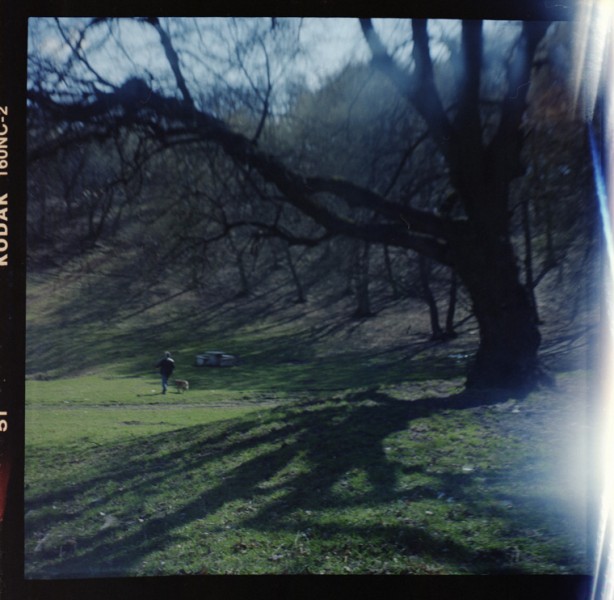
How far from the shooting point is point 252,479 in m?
Answer: 4.87

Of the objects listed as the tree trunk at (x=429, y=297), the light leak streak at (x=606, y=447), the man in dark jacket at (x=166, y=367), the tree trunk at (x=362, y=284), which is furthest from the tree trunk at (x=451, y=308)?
the man in dark jacket at (x=166, y=367)

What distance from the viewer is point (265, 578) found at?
4.71 meters

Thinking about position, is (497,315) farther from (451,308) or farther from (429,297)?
(429,297)

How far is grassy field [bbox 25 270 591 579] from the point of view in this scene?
15.5ft

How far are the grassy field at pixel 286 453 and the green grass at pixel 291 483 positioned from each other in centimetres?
1

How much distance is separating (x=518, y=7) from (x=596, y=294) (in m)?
2.01

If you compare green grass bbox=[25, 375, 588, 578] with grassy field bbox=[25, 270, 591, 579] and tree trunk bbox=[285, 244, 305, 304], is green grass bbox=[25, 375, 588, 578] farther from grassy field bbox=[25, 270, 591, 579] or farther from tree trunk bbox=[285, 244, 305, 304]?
tree trunk bbox=[285, 244, 305, 304]

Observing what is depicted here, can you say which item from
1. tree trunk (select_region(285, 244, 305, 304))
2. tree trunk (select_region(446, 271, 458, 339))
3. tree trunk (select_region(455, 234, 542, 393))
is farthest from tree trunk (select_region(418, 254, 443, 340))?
tree trunk (select_region(285, 244, 305, 304))

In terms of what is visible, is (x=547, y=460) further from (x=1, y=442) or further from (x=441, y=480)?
(x=1, y=442)

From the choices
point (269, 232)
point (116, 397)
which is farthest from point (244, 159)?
point (116, 397)

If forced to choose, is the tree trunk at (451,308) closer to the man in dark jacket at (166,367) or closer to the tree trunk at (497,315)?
the tree trunk at (497,315)

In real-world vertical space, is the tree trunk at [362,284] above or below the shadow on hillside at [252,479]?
above

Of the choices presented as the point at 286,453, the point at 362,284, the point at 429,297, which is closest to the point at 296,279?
the point at 362,284

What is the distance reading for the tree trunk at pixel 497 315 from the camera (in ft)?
16.7
